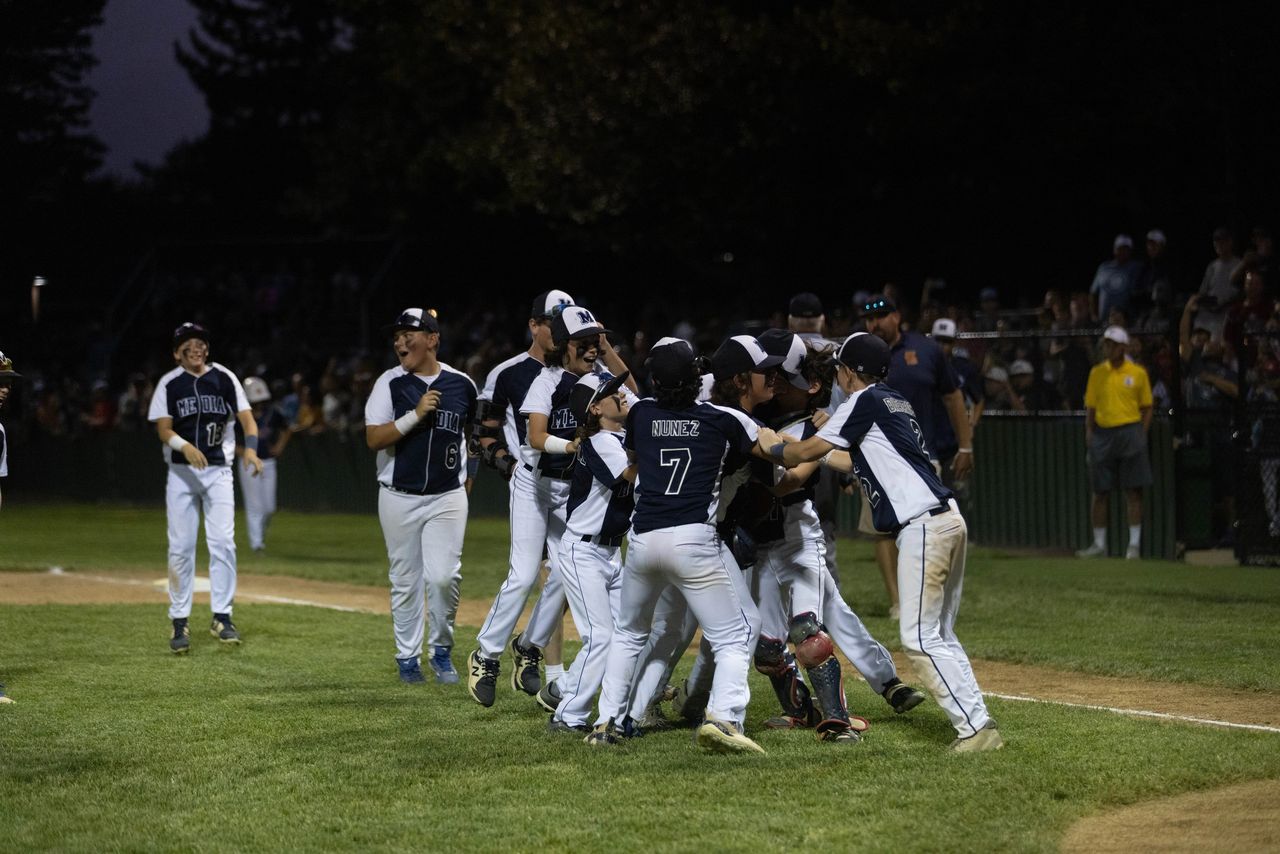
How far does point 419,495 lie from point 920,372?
394 centimetres

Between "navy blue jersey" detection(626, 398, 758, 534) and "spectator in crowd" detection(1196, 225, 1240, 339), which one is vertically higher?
"spectator in crowd" detection(1196, 225, 1240, 339)

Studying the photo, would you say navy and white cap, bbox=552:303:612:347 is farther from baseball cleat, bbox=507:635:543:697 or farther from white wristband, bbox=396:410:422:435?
baseball cleat, bbox=507:635:543:697

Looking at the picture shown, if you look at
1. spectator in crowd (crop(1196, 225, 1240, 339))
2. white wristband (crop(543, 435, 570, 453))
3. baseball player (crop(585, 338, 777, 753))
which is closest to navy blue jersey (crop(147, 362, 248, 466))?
white wristband (crop(543, 435, 570, 453))

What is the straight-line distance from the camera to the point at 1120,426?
16094 mm

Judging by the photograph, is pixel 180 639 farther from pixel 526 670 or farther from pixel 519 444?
pixel 519 444

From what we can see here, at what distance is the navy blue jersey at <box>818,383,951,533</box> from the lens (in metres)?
7.27

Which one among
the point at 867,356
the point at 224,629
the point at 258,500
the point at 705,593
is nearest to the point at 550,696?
the point at 705,593

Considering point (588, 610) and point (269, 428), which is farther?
point (269, 428)

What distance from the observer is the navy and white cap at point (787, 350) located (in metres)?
7.73

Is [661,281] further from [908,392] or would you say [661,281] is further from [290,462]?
[908,392]

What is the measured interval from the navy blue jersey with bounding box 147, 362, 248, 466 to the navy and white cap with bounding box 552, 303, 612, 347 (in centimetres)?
386

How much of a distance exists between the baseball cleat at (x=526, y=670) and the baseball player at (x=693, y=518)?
193 centimetres

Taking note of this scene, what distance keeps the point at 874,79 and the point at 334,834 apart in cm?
2060

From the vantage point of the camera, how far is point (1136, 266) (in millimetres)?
18922
